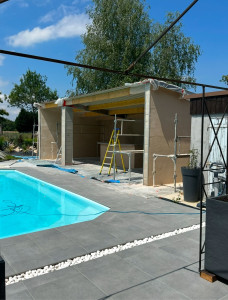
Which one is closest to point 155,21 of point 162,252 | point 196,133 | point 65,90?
point 65,90

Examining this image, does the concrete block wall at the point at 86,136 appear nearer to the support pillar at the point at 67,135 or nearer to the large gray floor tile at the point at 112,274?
the support pillar at the point at 67,135

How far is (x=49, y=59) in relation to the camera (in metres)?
2.55

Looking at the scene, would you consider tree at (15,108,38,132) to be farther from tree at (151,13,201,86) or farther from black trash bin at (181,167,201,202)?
black trash bin at (181,167,201,202)

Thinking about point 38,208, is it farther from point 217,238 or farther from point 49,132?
point 49,132

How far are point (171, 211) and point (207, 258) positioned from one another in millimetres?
2982

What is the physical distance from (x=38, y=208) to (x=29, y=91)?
1091 inches

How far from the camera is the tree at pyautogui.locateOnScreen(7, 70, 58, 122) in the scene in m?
32.2

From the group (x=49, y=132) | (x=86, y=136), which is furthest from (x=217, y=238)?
(x=86, y=136)

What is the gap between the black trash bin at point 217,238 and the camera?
3016 millimetres

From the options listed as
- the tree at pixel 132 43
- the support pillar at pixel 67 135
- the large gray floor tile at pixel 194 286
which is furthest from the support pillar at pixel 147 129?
the tree at pixel 132 43

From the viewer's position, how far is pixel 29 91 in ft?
107

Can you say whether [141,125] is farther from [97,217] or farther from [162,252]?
[162,252]

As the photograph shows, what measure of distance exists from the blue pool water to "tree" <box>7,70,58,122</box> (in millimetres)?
23932

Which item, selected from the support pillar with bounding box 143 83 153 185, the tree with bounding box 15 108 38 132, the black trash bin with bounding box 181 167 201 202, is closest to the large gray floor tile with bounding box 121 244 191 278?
the black trash bin with bounding box 181 167 201 202
